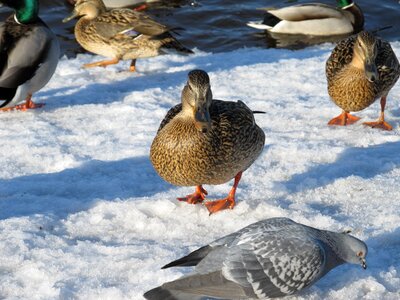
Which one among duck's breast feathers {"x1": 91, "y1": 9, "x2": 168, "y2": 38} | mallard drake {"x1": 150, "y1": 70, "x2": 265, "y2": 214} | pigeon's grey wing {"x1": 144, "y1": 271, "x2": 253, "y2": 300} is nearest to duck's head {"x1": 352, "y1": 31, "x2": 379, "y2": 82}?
mallard drake {"x1": 150, "y1": 70, "x2": 265, "y2": 214}

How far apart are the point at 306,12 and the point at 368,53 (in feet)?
22.1

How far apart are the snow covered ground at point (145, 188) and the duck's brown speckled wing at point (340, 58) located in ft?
1.72

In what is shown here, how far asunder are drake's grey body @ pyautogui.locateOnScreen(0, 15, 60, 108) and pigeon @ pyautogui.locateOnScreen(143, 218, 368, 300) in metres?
4.14

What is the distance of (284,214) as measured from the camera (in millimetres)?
5422

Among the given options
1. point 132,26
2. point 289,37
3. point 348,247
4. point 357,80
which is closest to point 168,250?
point 348,247

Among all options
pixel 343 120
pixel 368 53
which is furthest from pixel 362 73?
pixel 343 120

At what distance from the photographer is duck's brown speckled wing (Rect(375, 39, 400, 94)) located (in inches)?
286

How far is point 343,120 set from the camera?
753cm

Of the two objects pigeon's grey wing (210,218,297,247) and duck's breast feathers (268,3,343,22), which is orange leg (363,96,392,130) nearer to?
pigeon's grey wing (210,218,297,247)

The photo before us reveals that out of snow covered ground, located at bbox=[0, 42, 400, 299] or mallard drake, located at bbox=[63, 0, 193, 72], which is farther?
mallard drake, located at bbox=[63, 0, 193, 72]

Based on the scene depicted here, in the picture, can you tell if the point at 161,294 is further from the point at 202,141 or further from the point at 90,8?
the point at 90,8

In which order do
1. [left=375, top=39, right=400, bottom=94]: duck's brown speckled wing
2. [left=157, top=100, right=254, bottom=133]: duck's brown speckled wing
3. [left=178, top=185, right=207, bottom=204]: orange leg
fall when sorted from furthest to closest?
[left=375, top=39, right=400, bottom=94]: duck's brown speckled wing → [left=178, top=185, right=207, bottom=204]: orange leg → [left=157, top=100, right=254, bottom=133]: duck's brown speckled wing

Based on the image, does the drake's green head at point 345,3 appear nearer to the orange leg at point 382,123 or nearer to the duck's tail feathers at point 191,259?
the orange leg at point 382,123

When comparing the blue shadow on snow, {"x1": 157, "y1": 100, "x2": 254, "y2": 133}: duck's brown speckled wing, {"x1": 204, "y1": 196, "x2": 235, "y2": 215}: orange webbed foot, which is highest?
{"x1": 157, "y1": 100, "x2": 254, "y2": 133}: duck's brown speckled wing
